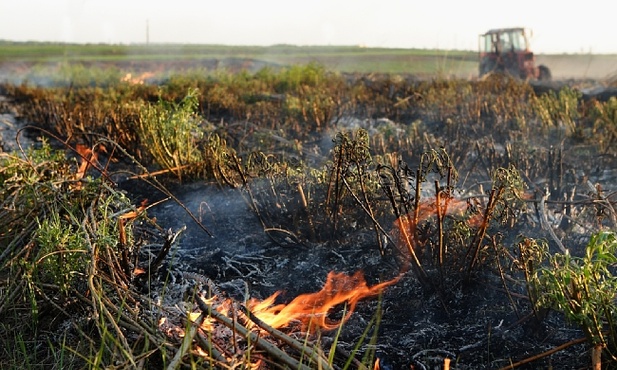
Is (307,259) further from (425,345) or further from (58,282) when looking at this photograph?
(58,282)

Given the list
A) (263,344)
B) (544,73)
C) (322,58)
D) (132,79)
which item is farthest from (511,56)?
(322,58)

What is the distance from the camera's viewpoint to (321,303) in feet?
10.5

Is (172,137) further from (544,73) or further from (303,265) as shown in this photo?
(544,73)

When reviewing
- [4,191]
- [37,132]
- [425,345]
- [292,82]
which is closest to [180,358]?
[425,345]

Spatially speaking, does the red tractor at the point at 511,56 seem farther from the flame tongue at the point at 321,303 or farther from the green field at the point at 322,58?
the flame tongue at the point at 321,303

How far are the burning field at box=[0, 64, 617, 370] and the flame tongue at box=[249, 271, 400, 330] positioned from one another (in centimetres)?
1

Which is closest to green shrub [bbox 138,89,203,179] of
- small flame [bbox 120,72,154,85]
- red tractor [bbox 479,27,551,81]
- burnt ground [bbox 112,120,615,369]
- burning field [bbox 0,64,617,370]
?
burning field [bbox 0,64,617,370]

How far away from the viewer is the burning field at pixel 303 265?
8.20 feet

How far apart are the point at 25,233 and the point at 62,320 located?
2.18 ft

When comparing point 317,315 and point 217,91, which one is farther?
point 217,91

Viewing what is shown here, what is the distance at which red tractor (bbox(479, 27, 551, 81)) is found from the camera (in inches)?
732

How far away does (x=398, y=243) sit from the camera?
3582 millimetres

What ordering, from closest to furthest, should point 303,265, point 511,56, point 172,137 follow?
point 303,265 → point 172,137 → point 511,56

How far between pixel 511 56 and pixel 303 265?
16964mm
